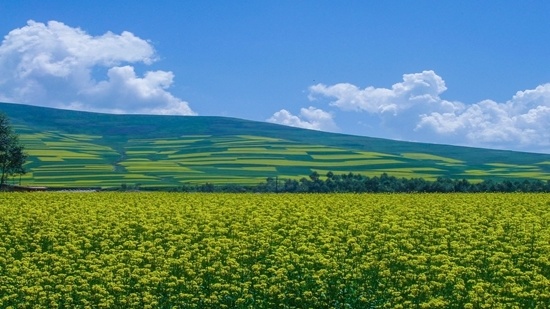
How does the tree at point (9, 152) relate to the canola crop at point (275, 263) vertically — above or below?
above

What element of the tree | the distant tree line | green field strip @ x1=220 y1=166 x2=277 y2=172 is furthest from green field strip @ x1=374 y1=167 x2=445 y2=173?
the tree

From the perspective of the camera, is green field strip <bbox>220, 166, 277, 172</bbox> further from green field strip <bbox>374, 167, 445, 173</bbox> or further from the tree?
the tree

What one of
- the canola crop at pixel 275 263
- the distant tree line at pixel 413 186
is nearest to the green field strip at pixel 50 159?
the distant tree line at pixel 413 186

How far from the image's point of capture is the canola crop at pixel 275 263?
1970 centimetres

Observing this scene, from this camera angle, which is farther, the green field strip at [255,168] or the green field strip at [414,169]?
the green field strip at [414,169]

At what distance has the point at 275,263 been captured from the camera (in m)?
23.5

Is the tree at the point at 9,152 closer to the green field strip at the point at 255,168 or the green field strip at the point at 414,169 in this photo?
the green field strip at the point at 255,168

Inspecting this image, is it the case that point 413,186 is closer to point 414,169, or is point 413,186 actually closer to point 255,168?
point 255,168

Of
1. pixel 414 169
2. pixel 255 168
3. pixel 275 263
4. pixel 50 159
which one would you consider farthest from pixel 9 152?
pixel 414 169

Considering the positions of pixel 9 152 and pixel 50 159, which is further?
pixel 50 159

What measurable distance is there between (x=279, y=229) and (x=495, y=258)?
9.65 meters

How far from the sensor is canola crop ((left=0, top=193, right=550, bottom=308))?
64.6 ft

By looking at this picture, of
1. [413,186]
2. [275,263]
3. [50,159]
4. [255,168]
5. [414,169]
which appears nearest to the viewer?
[275,263]

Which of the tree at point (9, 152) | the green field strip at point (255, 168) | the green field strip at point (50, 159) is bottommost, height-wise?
the green field strip at point (255, 168)
